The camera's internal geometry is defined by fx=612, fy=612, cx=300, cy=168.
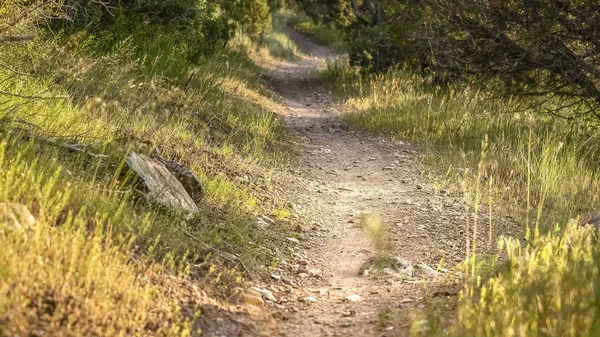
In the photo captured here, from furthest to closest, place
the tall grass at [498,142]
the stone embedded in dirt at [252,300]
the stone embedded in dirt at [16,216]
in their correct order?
the tall grass at [498,142] → the stone embedded in dirt at [252,300] → the stone embedded in dirt at [16,216]

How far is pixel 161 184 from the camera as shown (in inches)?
176

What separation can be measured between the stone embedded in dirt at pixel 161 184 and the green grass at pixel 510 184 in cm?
203

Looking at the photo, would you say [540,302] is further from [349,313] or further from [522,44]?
[522,44]

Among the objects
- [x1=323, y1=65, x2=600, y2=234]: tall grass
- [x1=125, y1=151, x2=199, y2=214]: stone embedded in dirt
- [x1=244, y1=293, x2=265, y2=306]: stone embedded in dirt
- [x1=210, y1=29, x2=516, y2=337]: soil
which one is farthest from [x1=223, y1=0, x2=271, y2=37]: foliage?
[x1=244, y1=293, x2=265, y2=306]: stone embedded in dirt

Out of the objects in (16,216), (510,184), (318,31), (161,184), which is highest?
(16,216)

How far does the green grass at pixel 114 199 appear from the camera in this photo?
2.71m

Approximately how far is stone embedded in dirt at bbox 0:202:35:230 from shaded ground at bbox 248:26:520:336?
140 centimetres

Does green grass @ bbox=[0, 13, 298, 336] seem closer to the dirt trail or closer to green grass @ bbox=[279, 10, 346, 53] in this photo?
the dirt trail

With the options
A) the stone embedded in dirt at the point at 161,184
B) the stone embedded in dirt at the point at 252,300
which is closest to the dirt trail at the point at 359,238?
the stone embedded in dirt at the point at 252,300

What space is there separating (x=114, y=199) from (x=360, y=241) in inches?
86.0

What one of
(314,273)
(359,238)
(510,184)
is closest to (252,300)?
(314,273)

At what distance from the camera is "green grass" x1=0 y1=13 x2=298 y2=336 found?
107 inches

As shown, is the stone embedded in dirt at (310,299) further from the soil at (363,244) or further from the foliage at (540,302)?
the foliage at (540,302)

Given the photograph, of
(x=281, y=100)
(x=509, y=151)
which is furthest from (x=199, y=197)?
(x=281, y=100)
